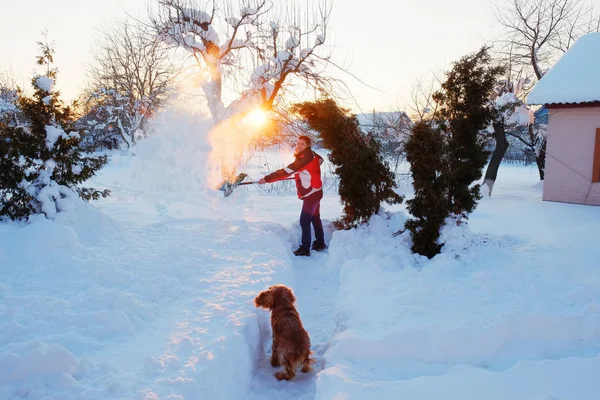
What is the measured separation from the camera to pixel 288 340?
3633mm

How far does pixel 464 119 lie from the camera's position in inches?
265

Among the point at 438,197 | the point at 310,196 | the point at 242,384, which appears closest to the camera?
the point at 242,384

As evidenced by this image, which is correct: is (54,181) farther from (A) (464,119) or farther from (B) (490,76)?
(B) (490,76)

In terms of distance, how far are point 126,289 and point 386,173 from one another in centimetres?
486

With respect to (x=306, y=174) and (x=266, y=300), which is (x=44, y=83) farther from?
(x=266, y=300)

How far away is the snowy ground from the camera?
3.09 metres

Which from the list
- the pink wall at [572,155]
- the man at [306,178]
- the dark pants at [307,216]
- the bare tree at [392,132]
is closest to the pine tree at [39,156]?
the man at [306,178]

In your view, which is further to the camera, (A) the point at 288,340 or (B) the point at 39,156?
(B) the point at 39,156

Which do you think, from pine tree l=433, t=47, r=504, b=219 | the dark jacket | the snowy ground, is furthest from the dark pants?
pine tree l=433, t=47, r=504, b=219

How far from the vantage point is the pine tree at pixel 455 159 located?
6.62 meters

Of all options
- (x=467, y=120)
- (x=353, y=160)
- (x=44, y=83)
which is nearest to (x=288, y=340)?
(x=353, y=160)

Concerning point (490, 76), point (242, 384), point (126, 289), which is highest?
point (490, 76)

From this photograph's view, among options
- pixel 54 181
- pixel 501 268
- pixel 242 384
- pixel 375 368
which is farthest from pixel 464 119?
pixel 54 181

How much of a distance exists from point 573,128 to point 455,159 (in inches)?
275
